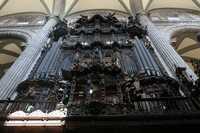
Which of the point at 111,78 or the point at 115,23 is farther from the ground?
the point at 115,23

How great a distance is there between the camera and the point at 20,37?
1448cm

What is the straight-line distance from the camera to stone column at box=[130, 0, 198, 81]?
10.4 m

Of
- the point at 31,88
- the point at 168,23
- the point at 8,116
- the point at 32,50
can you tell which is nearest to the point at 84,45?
the point at 32,50

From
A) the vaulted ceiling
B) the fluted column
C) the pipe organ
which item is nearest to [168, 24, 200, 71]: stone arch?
the pipe organ

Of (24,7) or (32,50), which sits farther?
(24,7)

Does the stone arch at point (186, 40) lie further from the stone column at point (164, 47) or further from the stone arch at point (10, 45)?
the stone arch at point (10, 45)

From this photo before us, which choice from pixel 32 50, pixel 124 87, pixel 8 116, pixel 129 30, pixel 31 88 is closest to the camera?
pixel 8 116

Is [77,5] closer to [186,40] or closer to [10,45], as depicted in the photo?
[10,45]

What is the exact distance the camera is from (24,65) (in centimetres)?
1072

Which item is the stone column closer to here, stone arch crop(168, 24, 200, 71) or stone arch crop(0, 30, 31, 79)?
stone arch crop(168, 24, 200, 71)

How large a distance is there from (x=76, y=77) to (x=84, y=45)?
3576 millimetres

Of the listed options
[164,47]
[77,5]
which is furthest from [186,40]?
[77,5]

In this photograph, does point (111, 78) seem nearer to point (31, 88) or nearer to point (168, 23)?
point (31, 88)

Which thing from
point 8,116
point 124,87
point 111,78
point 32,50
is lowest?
point 8,116
